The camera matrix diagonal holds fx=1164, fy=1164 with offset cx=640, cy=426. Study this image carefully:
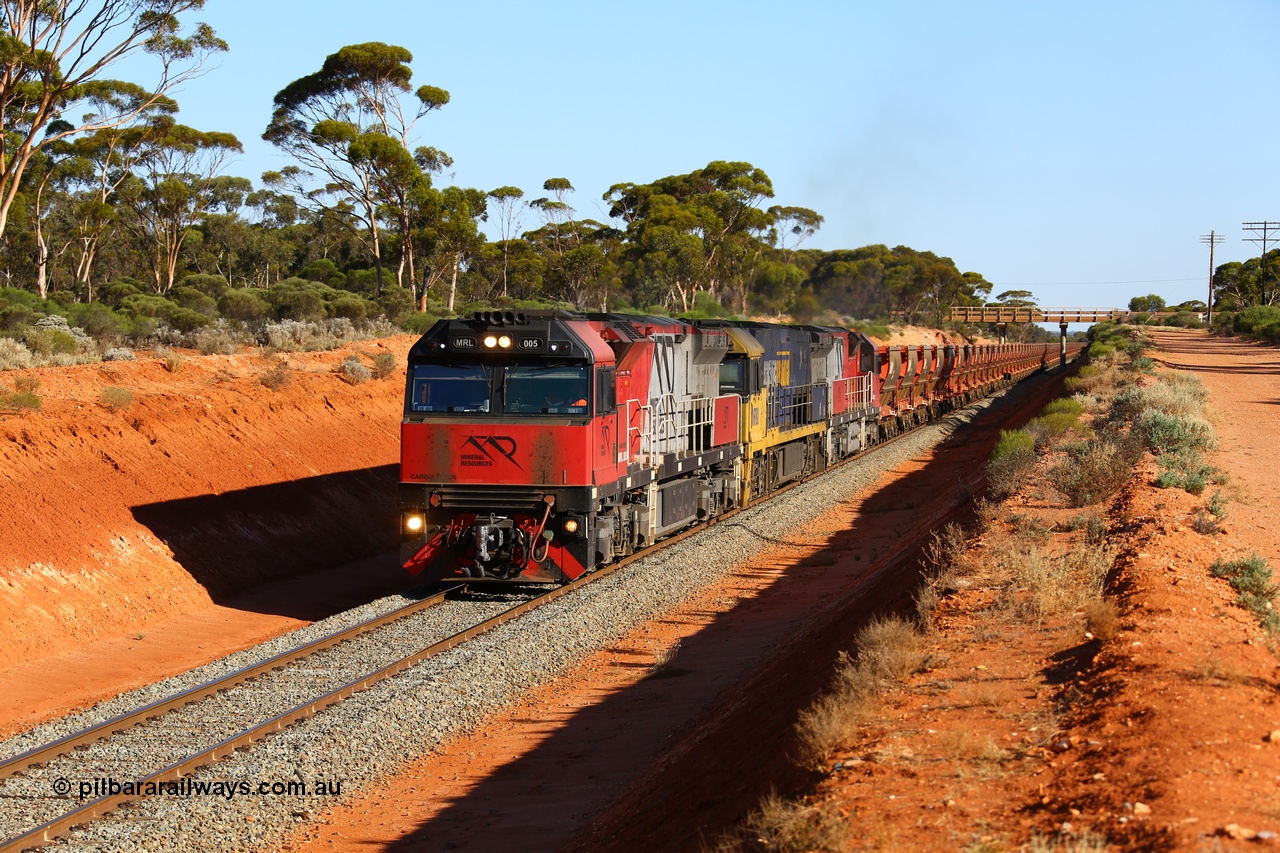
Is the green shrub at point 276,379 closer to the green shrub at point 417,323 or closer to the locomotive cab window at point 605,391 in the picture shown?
the locomotive cab window at point 605,391

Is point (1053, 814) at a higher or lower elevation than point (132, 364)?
lower

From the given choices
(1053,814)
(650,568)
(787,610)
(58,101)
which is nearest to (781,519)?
(650,568)

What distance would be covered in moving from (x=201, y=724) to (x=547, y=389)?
20.6 feet

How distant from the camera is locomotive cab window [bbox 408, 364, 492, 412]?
1556cm

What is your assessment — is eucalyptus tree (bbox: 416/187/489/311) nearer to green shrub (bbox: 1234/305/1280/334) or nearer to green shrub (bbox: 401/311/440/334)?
green shrub (bbox: 401/311/440/334)

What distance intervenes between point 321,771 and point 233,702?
2.35 m

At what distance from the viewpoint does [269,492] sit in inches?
893

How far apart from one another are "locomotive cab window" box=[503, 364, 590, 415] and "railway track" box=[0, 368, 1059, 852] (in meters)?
2.68

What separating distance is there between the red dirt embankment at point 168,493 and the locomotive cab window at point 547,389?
21.3 ft

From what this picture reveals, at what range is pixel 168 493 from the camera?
67.5 ft

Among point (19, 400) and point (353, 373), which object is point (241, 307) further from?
point (19, 400)

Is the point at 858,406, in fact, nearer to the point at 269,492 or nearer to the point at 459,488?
the point at 269,492

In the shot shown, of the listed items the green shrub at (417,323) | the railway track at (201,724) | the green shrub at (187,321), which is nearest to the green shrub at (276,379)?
the green shrub at (187,321)

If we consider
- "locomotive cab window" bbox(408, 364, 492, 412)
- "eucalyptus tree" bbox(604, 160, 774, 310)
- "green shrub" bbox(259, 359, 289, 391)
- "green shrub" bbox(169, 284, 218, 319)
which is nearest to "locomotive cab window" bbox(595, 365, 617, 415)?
"locomotive cab window" bbox(408, 364, 492, 412)
